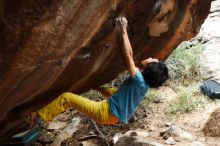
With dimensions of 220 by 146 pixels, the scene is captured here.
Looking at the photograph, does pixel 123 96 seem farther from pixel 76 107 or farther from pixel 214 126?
pixel 214 126

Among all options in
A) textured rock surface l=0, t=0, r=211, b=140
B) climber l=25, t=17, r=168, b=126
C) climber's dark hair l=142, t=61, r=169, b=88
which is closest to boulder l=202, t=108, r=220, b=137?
textured rock surface l=0, t=0, r=211, b=140

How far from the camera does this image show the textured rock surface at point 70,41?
3553 mm

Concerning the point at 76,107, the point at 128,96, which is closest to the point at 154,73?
the point at 128,96

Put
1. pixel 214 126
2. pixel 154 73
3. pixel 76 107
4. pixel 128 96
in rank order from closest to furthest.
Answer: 1. pixel 154 73
2. pixel 128 96
3. pixel 76 107
4. pixel 214 126

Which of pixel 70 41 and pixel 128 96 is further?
pixel 128 96

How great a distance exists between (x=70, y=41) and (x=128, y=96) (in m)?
1.18

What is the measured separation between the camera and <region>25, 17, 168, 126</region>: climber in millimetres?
4571

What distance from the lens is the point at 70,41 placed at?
13.4 ft

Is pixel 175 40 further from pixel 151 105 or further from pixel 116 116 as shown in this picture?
pixel 151 105

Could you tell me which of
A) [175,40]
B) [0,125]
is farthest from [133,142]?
[0,125]

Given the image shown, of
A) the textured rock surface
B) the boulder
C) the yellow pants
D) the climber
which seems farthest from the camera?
the boulder

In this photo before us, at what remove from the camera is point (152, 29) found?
18.9 feet

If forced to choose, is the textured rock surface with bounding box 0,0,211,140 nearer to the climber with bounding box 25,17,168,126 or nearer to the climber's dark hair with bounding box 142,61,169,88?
the climber with bounding box 25,17,168,126

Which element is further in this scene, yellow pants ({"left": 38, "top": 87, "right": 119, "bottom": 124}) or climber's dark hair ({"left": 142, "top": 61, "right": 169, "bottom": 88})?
yellow pants ({"left": 38, "top": 87, "right": 119, "bottom": 124})
